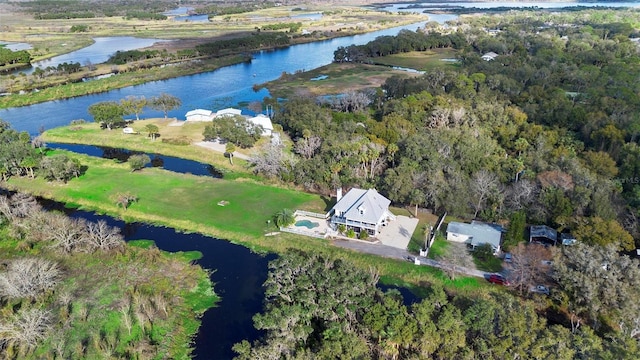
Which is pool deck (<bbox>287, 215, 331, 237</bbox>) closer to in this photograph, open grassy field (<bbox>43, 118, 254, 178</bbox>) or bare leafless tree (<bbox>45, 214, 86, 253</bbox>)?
open grassy field (<bbox>43, 118, 254, 178</bbox>)

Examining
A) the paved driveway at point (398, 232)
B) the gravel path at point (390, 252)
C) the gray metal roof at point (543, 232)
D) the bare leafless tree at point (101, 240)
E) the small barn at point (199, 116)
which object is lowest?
the gravel path at point (390, 252)

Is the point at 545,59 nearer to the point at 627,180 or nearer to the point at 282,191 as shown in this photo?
the point at 627,180

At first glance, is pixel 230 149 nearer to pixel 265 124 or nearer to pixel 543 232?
pixel 265 124

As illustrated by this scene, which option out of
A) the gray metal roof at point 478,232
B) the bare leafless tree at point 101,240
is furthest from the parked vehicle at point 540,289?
the bare leafless tree at point 101,240

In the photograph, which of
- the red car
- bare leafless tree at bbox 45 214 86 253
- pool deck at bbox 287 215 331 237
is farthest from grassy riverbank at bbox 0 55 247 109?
the red car

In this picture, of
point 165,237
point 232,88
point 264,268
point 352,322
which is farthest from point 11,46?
point 352,322

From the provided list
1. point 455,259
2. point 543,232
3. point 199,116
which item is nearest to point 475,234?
point 455,259

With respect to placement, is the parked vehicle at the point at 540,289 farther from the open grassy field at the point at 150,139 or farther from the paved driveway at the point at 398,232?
the open grassy field at the point at 150,139
